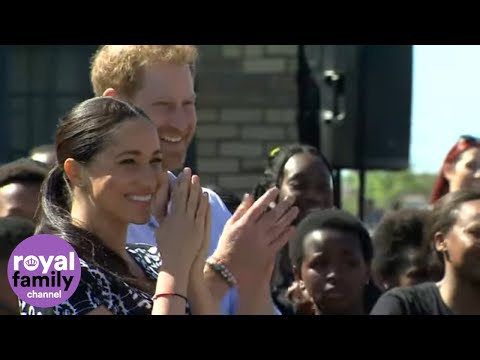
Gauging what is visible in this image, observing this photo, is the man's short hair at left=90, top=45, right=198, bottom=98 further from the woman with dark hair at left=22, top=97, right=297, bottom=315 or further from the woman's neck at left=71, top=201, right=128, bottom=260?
the woman's neck at left=71, top=201, right=128, bottom=260

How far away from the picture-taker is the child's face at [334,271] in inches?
177

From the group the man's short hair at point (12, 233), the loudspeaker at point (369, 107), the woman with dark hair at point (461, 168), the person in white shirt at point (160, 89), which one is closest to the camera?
the person in white shirt at point (160, 89)

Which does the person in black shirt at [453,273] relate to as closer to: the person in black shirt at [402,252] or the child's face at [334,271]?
the child's face at [334,271]

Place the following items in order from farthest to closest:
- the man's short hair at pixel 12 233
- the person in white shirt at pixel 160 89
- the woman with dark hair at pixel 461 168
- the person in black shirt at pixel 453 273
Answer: the woman with dark hair at pixel 461 168, the person in black shirt at pixel 453 273, the man's short hair at pixel 12 233, the person in white shirt at pixel 160 89

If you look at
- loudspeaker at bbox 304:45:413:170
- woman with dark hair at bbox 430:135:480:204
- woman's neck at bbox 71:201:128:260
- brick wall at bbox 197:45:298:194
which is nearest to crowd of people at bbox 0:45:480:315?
woman's neck at bbox 71:201:128:260

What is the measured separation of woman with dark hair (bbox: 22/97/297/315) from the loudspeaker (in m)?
3.30

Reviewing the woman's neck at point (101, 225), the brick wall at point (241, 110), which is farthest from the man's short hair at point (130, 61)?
the brick wall at point (241, 110)

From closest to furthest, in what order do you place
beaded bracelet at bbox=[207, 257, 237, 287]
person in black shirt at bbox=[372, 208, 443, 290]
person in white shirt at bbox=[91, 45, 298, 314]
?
beaded bracelet at bbox=[207, 257, 237, 287]
person in white shirt at bbox=[91, 45, 298, 314]
person in black shirt at bbox=[372, 208, 443, 290]

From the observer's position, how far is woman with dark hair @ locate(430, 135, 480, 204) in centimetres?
525

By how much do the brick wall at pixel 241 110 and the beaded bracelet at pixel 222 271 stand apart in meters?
4.88

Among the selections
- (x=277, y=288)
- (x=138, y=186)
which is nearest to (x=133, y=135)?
(x=138, y=186)
